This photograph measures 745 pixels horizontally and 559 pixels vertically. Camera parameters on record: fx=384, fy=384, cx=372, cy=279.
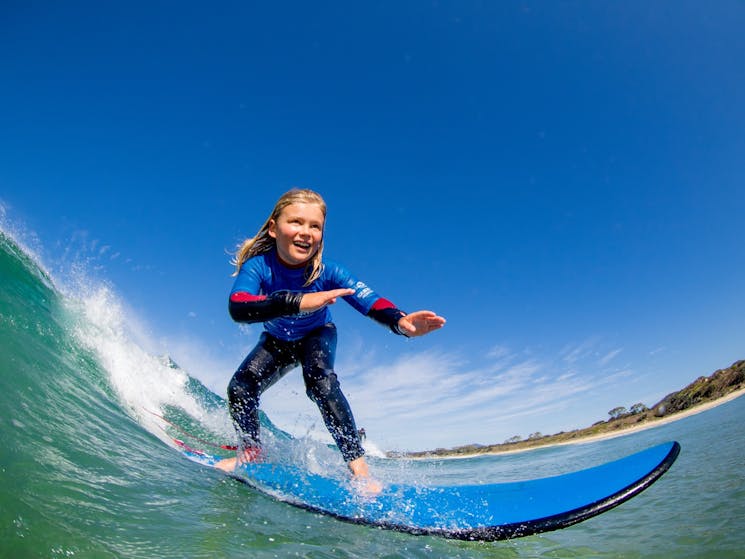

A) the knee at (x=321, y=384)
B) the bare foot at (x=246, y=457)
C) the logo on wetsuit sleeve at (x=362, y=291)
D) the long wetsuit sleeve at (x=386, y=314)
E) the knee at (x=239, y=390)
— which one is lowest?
the bare foot at (x=246, y=457)

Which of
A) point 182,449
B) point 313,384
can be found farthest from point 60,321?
point 313,384

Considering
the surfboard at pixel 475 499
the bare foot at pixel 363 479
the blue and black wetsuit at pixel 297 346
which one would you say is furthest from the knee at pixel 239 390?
the bare foot at pixel 363 479

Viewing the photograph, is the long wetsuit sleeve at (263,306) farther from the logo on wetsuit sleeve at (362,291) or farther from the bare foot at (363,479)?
the bare foot at (363,479)

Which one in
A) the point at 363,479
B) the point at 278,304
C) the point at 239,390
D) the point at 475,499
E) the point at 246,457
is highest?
the point at 278,304

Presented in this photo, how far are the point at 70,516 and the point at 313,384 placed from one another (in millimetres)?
1994

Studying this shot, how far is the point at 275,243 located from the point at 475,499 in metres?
2.94

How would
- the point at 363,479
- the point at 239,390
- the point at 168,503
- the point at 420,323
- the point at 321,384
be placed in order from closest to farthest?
the point at 168,503 < the point at 420,323 < the point at 363,479 < the point at 321,384 < the point at 239,390

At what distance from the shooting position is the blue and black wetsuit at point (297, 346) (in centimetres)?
335

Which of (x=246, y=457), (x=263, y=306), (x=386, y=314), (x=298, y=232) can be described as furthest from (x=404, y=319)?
(x=246, y=457)

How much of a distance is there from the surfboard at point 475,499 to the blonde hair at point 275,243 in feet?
5.90

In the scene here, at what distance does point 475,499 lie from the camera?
3191 mm

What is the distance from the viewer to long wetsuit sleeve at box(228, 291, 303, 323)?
9.31 ft

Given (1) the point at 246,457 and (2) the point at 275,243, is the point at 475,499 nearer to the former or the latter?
(1) the point at 246,457

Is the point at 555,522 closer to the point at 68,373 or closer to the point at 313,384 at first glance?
the point at 313,384
